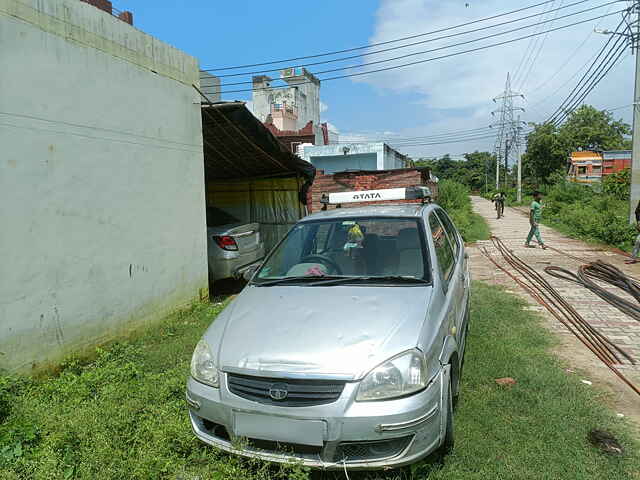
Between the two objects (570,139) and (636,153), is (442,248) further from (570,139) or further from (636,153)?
(570,139)

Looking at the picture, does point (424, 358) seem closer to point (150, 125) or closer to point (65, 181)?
point (65, 181)

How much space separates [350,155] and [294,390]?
23279 millimetres

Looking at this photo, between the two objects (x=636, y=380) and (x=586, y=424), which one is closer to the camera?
(x=586, y=424)

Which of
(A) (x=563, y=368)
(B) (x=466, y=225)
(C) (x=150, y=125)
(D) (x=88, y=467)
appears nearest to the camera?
(D) (x=88, y=467)

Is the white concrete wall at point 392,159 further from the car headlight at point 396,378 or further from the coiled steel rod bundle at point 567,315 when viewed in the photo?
the car headlight at point 396,378

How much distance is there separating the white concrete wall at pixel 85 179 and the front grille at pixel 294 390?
2683mm

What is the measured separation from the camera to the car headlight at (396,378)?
93.2 inches

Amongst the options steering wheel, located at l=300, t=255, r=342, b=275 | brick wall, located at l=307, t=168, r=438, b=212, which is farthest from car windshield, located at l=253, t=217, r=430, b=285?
brick wall, located at l=307, t=168, r=438, b=212

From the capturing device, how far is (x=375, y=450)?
7.88ft

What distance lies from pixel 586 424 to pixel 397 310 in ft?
5.77

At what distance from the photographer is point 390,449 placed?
7.90ft

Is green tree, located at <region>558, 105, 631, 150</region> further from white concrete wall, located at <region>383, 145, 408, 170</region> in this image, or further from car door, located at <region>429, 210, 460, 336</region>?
car door, located at <region>429, 210, 460, 336</region>

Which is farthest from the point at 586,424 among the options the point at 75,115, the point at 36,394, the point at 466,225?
the point at 466,225

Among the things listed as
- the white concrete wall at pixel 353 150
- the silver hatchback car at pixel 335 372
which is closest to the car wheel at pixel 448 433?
the silver hatchback car at pixel 335 372
